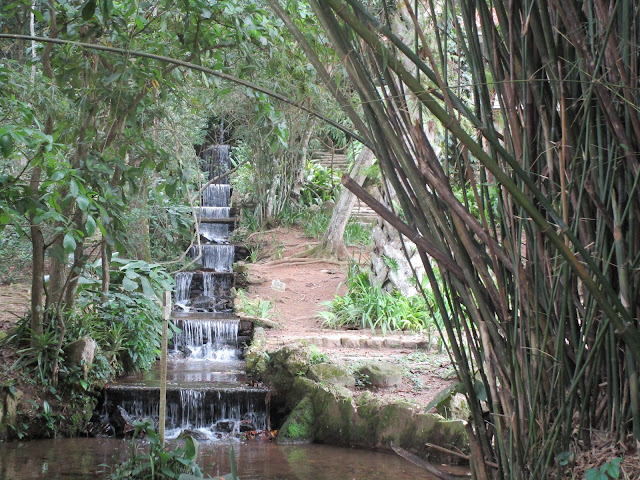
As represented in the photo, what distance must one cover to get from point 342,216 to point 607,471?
11.5 metres

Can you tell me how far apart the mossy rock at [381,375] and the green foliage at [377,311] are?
6.46 feet

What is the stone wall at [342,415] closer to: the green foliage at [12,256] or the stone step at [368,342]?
the stone step at [368,342]

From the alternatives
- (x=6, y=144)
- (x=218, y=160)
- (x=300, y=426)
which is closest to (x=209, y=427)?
(x=300, y=426)

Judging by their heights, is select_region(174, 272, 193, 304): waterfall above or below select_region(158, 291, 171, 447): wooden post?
above

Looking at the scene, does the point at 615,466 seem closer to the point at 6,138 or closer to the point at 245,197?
the point at 6,138

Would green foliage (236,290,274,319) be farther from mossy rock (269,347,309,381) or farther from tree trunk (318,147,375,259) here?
tree trunk (318,147,375,259)

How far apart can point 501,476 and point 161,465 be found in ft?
11.9

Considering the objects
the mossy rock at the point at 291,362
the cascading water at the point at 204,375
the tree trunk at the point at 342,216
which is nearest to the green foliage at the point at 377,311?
the cascading water at the point at 204,375

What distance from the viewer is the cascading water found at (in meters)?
6.85

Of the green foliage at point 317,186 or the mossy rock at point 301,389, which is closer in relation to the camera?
the mossy rock at point 301,389

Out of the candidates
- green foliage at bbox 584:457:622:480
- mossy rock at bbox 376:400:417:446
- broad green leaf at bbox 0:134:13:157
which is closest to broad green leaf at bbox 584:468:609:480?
green foliage at bbox 584:457:622:480

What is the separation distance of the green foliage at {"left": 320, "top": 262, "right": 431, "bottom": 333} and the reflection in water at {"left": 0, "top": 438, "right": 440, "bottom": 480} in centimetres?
298

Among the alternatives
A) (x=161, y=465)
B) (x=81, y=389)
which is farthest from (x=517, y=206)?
(x=81, y=389)

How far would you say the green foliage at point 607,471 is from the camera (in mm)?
1030
